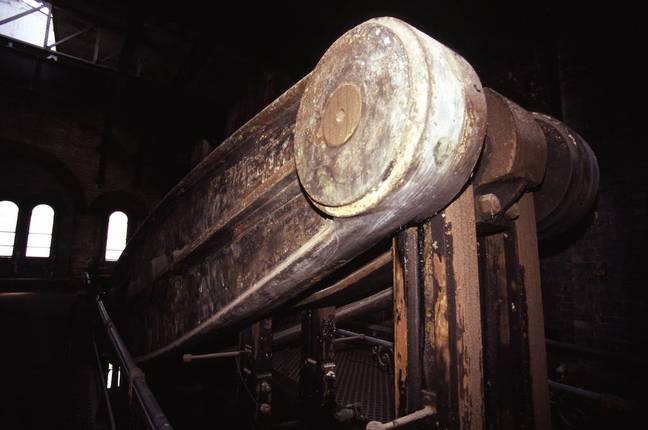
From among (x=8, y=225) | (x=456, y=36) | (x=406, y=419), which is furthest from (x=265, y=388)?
(x=8, y=225)

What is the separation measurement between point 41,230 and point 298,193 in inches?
635

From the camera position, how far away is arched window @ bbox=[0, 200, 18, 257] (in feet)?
40.8

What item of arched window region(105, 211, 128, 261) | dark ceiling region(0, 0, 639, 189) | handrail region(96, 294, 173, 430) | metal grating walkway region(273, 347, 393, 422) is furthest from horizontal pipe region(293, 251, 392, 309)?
arched window region(105, 211, 128, 261)

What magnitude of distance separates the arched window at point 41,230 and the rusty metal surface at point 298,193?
14.6 metres

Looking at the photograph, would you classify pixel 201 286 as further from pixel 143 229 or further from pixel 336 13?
pixel 336 13

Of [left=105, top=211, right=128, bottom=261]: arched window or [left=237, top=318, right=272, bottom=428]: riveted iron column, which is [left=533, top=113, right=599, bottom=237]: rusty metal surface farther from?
[left=105, top=211, right=128, bottom=261]: arched window

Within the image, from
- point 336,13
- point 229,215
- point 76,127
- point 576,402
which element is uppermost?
point 76,127

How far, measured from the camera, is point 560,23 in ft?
14.1

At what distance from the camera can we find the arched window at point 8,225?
12430mm

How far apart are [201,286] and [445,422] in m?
1.00

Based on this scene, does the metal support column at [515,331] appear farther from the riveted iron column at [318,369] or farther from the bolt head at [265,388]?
the bolt head at [265,388]

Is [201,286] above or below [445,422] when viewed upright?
above

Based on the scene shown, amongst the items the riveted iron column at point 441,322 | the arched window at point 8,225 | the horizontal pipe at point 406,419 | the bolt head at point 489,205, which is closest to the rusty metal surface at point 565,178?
the bolt head at point 489,205

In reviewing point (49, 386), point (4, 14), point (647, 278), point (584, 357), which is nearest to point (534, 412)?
point (584, 357)
